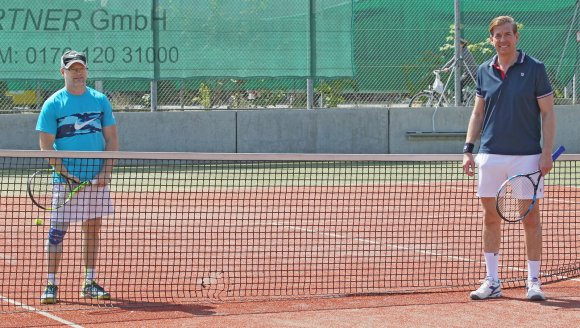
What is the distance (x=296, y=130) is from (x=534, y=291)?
1221 centimetres

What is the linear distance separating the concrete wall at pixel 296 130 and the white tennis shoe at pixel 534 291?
11731 millimetres

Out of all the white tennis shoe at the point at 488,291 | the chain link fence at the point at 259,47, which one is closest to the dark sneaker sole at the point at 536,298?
the white tennis shoe at the point at 488,291

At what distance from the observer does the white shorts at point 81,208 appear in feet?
22.2

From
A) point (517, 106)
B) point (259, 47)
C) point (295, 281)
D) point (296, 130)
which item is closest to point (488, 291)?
point (517, 106)

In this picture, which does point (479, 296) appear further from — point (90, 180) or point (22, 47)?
point (22, 47)

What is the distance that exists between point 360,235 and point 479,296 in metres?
3.26

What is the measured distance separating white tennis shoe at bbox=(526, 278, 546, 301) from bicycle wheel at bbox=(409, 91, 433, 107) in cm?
1277

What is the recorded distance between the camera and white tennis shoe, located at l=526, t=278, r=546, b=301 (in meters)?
6.65

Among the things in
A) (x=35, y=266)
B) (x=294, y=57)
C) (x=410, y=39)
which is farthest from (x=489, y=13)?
(x=35, y=266)

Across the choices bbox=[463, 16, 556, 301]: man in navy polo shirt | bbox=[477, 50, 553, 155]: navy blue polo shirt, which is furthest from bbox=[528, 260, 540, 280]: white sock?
bbox=[477, 50, 553, 155]: navy blue polo shirt

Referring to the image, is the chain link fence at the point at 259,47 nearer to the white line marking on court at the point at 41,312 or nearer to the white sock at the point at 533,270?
the white line marking on court at the point at 41,312

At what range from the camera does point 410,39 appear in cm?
1911

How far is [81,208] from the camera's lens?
22.3 feet

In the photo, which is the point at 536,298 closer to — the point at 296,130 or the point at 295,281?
the point at 295,281
